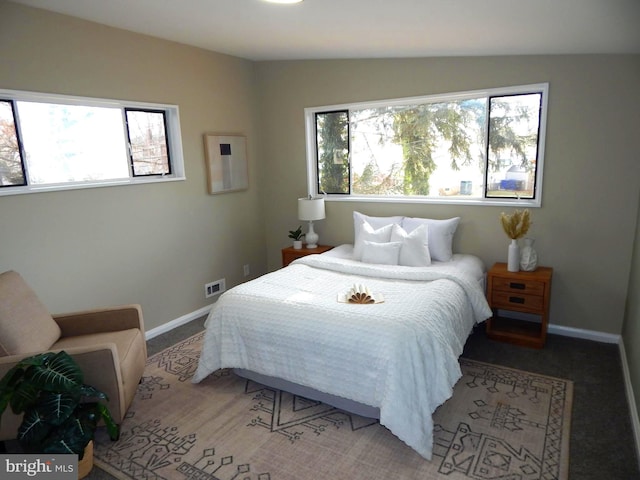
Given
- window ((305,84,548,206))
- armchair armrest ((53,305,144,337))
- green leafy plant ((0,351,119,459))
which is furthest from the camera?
window ((305,84,548,206))

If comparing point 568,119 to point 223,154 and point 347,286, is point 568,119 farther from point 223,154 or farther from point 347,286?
point 223,154

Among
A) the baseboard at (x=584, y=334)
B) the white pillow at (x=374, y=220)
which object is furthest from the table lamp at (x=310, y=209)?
the baseboard at (x=584, y=334)

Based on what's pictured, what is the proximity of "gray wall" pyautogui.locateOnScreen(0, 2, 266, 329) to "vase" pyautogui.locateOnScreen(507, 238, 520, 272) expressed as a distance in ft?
9.32

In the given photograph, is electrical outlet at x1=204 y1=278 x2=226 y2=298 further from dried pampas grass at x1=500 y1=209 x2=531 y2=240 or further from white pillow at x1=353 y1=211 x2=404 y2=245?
dried pampas grass at x1=500 y1=209 x2=531 y2=240

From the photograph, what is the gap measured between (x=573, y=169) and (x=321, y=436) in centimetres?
286

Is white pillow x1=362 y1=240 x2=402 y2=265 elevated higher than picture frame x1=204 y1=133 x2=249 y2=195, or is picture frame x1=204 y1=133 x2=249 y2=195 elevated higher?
picture frame x1=204 y1=133 x2=249 y2=195

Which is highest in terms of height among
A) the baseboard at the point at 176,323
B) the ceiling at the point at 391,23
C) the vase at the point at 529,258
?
the ceiling at the point at 391,23

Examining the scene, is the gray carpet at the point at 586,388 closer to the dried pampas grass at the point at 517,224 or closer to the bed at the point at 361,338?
the bed at the point at 361,338

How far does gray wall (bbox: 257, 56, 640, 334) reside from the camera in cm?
323

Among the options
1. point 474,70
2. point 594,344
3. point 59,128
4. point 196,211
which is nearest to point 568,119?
point 474,70

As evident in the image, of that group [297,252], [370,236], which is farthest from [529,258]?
[297,252]

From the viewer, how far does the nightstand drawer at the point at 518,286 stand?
3.35 meters

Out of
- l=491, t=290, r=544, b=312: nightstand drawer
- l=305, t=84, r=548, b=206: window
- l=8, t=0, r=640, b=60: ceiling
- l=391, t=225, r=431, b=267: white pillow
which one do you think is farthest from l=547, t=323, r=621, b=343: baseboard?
l=8, t=0, r=640, b=60: ceiling

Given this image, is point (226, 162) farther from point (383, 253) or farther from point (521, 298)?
point (521, 298)
